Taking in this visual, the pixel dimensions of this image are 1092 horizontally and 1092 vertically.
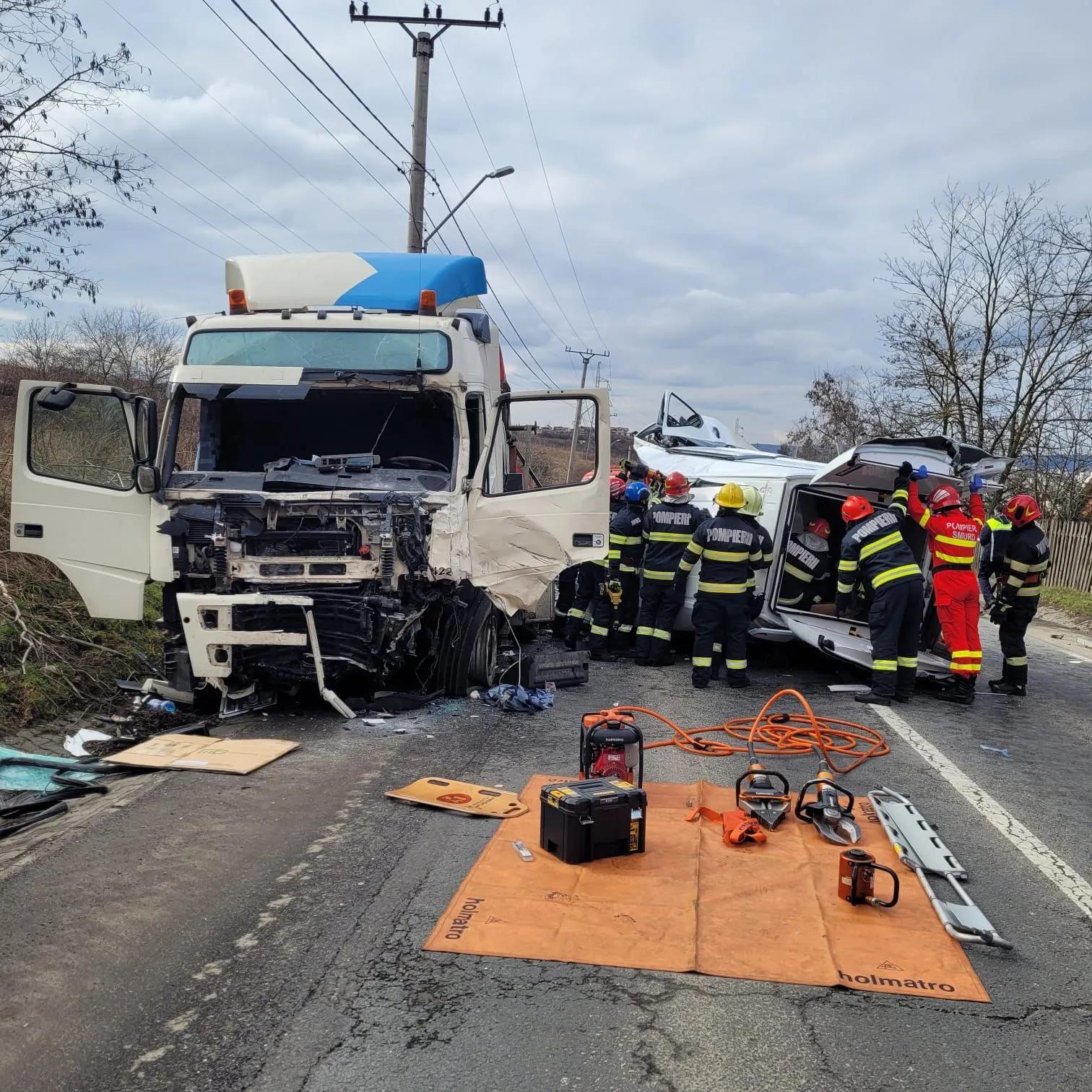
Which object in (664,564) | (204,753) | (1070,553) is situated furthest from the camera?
(1070,553)

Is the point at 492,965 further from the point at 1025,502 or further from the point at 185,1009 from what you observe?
the point at 1025,502

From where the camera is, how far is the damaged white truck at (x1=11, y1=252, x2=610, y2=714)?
6.32 metres

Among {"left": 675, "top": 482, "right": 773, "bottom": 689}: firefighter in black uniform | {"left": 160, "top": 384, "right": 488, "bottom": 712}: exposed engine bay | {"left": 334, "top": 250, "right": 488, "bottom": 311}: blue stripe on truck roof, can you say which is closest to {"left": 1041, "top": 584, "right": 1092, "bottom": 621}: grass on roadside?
{"left": 675, "top": 482, "right": 773, "bottom": 689}: firefighter in black uniform

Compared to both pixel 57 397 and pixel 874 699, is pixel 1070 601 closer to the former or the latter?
pixel 874 699

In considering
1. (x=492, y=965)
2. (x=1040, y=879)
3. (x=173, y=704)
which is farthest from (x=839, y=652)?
(x=492, y=965)

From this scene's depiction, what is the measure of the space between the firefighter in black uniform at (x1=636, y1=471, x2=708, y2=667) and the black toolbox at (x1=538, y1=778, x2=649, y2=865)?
17.0 ft

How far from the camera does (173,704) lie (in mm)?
6973

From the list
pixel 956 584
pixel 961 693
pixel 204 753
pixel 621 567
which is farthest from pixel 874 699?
pixel 204 753

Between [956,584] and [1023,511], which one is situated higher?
[1023,511]

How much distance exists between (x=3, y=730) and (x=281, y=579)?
1.99m

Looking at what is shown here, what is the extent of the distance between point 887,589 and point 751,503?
149 centimetres

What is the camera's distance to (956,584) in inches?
331

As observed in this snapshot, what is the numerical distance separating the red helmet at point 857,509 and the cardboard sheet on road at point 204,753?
5.06 m

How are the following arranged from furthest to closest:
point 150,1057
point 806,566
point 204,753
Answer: point 806,566
point 204,753
point 150,1057
